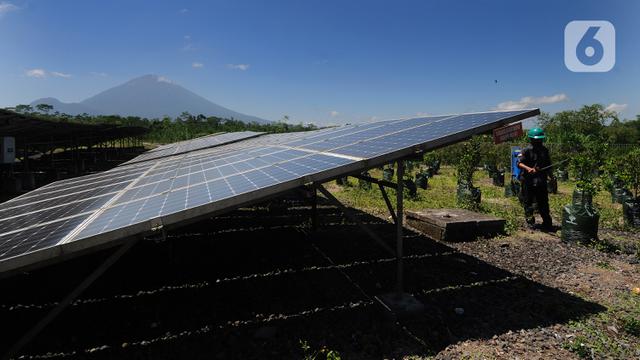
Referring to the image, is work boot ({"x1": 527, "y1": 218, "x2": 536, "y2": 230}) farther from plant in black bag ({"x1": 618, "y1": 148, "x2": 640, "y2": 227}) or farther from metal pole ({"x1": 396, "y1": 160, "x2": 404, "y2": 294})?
metal pole ({"x1": 396, "y1": 160, "x2": 404, "y2": 294})

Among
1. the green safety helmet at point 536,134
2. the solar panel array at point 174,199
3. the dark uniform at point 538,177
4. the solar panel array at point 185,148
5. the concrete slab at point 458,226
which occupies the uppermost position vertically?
the solar panel array at point 185,148

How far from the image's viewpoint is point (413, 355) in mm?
4371

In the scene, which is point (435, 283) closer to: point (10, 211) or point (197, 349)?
point (197, 349)

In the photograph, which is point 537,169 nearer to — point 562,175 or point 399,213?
point 399,213

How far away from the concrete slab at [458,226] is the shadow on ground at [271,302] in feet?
1.60

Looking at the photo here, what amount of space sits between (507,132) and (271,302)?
455cm

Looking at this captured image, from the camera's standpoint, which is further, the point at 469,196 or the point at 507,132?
the point at 469,196

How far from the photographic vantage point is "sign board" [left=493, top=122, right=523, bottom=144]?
17.7ft

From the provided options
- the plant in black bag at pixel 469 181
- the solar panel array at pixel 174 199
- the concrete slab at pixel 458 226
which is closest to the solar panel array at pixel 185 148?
the solar panel array at pixel 174 199

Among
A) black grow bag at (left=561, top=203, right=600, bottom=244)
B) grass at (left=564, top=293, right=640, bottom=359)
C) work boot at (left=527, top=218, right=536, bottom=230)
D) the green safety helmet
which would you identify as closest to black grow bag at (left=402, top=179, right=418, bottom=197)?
work boot at (left=527, top=218, right=536, bottom=230)

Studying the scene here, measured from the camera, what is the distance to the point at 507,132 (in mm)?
5473

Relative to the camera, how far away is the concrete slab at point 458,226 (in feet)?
29.2


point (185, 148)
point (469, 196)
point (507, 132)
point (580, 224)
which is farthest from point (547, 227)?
point (185, 148)

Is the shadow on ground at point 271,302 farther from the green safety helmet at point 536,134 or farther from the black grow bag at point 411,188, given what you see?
the black grow bag at point 411,188
